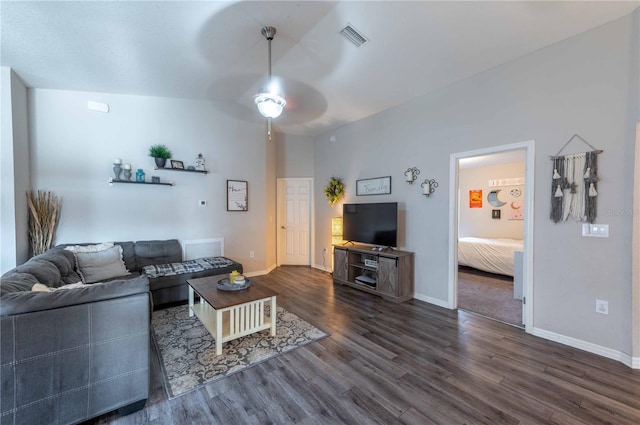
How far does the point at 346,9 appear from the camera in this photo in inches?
84.9

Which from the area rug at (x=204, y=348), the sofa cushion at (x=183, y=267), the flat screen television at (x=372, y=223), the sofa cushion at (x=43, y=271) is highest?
the flat screen television at (x=372, y=223)

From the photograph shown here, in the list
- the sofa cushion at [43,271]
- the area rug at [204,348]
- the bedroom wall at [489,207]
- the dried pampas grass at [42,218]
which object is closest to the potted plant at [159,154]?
the dried pampas grass at [42,218]

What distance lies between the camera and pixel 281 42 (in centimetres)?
258

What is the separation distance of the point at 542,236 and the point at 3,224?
6004 mm

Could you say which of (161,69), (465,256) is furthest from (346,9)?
(465,256)

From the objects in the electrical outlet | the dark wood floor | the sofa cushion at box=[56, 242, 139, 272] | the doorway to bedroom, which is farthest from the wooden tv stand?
the sofa cushion at box=[56, 242, 139, 272]

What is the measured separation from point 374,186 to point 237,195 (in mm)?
2557

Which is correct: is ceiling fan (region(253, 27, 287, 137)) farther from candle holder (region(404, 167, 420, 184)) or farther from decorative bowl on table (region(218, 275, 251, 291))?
candle holder (region(404, 167, 420, 184))

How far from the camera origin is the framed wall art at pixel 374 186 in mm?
4199

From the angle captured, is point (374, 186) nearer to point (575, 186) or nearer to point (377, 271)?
point (377, 271)

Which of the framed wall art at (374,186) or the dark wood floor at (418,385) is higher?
the framed wall art at (374,186)

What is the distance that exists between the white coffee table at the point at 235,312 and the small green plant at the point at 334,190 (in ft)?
8.86

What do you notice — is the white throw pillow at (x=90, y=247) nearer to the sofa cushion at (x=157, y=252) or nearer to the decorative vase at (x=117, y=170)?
the sofa cushion at (x=157, y=252)

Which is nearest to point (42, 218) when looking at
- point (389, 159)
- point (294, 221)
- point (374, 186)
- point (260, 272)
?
point (260, 272)
